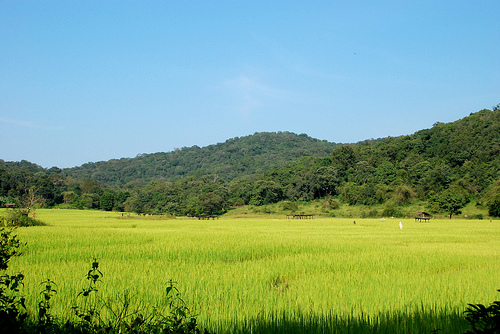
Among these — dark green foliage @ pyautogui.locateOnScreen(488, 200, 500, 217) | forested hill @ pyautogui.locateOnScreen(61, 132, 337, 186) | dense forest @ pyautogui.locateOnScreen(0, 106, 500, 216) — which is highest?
forested hill @ pyautogui.locateOnScreen(61, 132, 337, 186)

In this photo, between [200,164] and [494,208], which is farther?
[200,164]

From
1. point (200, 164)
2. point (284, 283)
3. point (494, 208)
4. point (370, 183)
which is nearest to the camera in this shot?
point (284, 283)

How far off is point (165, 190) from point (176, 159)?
112572 mm

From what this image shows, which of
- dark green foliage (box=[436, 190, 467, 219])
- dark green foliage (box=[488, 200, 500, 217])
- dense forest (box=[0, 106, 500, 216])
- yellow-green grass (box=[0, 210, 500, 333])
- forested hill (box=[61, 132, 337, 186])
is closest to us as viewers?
yellow-green grass (box=[0, 210, 500, 333])

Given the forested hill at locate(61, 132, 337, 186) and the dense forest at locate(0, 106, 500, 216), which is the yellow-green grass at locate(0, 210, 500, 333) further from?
the forested hill at locate(61, 132, 337, 186)

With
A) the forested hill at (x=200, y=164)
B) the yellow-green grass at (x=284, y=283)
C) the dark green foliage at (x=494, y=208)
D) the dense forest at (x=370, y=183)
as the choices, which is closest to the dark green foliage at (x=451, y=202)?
the dense forest at (x=370, y=183)

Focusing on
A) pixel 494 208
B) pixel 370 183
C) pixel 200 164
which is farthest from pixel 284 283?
pixel 200 164

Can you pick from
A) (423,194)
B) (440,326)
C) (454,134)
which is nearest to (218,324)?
(440,326)

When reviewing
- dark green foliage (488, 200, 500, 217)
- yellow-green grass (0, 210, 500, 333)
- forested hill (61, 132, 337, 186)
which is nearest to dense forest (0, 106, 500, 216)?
dark green foliage (488, 200, 500, 217)

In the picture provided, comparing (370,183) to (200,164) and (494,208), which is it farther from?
(200,164)

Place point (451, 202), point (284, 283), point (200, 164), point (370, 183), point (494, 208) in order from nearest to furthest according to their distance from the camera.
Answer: point (284, 283)
point (494, 208)
point (451, 202)
point (370, 183)
point (200, 164)

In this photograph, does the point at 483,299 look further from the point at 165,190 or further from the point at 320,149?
the point at 320,149

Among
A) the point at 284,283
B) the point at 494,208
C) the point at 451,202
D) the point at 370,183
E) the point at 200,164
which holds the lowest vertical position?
the point at 494,208

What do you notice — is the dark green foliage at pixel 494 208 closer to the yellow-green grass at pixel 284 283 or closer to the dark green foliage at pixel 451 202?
the dark green foliage at pixel 451 202
